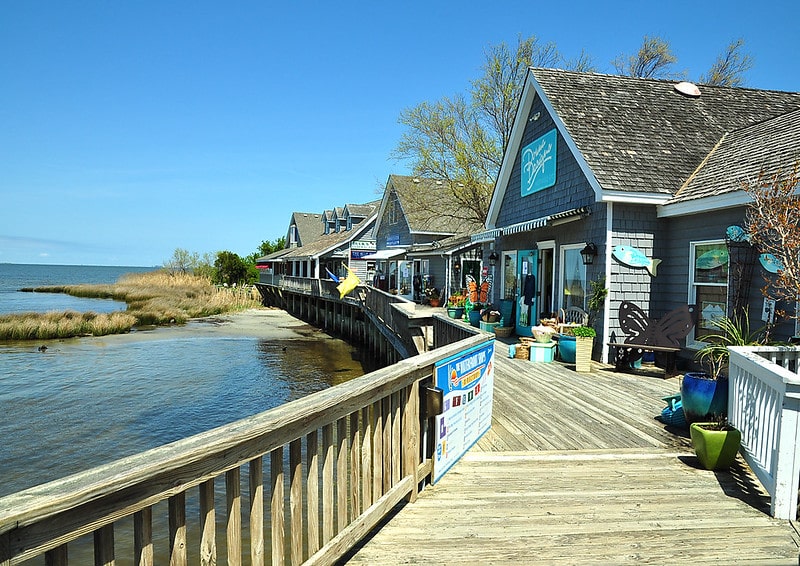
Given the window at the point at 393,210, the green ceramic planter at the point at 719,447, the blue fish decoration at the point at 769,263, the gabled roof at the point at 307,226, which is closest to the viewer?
the green ceramic planter at the point at 719,447

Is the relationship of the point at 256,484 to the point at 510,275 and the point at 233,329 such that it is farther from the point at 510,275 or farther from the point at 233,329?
the point at 233,329

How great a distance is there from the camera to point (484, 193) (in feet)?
85.1

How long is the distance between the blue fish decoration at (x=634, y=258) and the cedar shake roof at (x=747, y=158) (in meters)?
1.11

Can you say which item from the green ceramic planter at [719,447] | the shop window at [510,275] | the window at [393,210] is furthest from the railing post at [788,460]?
the window at [393,210]

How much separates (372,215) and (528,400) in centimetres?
3225

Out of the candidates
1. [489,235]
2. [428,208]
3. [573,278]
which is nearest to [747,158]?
[573,278]

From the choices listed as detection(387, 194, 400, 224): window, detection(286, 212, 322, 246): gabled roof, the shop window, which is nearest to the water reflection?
the shop window

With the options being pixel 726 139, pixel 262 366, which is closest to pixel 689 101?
pixel 726 139

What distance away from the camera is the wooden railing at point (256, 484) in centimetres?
168

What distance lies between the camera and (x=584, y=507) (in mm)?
3936

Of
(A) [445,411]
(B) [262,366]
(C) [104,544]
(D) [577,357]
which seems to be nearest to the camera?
(C) [104,544]

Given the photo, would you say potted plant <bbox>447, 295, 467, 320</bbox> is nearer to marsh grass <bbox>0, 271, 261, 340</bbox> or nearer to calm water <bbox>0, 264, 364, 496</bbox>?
calm water <bbox>0, 264, 364, 496</bbox>

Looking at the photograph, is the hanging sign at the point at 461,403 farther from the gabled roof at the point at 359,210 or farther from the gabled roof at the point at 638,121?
the gabled roof at the point at 359,210

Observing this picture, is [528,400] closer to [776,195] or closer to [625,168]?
[776,195]
